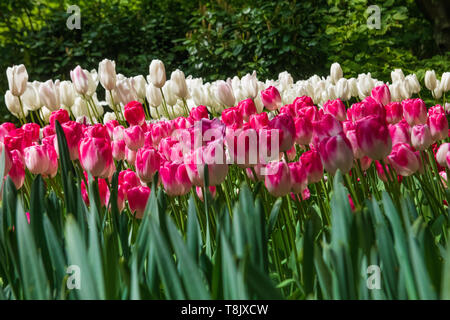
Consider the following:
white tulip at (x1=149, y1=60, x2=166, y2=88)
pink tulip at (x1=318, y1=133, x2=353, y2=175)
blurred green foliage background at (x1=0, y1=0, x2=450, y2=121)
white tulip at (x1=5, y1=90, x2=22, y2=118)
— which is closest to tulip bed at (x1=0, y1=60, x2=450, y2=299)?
pink tulip at (x1=318, y1=133, x2=353, y2=175)

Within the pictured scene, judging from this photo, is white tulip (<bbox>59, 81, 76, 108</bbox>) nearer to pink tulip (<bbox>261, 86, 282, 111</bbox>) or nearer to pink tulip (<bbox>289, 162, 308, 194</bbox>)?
pink tulip (<bbox>261, 86, 282, 111</bbox>)

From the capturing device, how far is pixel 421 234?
0.82m

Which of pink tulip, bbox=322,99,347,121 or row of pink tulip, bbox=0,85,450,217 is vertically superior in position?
pink tulip, bbox=322,99,347,121

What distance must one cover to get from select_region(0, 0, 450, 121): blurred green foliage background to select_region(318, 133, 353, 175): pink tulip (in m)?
5.70

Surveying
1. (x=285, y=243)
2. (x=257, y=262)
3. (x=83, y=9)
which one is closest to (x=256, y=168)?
(x=285, y=243)

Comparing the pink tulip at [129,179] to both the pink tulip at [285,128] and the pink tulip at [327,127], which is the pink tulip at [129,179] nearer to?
the pink tulip at [285,128]

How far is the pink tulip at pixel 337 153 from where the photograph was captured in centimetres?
127

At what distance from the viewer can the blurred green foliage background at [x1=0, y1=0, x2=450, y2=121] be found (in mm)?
7086

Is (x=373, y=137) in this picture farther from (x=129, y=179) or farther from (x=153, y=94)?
(x=153, y=94)

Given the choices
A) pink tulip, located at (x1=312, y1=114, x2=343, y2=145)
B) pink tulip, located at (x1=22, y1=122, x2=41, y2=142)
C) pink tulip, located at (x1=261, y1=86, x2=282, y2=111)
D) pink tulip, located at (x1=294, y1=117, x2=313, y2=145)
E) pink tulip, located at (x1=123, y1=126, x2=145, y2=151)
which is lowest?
pink tulip, located at (x1=312, y1=114, x2=343, y2=145)

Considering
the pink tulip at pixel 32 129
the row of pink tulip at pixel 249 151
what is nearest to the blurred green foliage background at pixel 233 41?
the pink tulip at pixel 32 129

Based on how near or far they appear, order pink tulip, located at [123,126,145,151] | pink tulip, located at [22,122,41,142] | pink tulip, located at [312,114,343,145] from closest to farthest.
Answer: pink tulip, located at [312,114,343,145] < pink tulip, located at [123,126,145,151] < pink tulip, located at [22,122,41,142]
